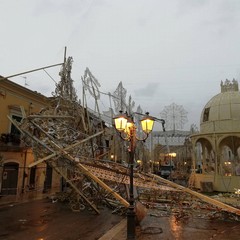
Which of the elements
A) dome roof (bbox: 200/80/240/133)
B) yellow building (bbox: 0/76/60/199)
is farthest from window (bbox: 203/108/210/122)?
yellow building (bbox: 0/76/60/199)

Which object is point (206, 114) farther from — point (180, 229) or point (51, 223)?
point (51, 223)

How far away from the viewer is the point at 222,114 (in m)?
23.7

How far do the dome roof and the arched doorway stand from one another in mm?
16704

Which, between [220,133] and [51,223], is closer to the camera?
[51,223]

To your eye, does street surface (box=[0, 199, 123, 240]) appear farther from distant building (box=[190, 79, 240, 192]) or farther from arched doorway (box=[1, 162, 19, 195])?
distant building (box=[190, 79, 240, 192])

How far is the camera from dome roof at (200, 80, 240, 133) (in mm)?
22969

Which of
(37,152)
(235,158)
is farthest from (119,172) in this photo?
(235,158)

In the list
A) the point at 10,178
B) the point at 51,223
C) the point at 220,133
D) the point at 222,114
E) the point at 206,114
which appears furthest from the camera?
the point at 206,114

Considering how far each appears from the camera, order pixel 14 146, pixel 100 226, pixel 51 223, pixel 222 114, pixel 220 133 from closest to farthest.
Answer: pixel 100 226, pixel 51 223, pixel 14 146, pixel 220 133, pixel 222 114

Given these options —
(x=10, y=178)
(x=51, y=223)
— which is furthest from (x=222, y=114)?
(x=10, y=178)

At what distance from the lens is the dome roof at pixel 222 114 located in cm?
2297

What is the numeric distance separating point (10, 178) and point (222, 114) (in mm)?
18532

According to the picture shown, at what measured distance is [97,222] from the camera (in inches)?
479

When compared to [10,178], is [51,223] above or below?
below
